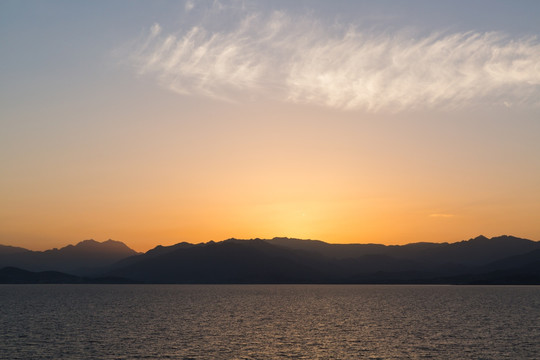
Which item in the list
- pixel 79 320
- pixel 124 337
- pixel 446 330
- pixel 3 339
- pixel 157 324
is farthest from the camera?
pixel 79 320

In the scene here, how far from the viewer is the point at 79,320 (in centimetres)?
14875

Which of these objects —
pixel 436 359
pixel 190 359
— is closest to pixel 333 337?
pixel 436 359

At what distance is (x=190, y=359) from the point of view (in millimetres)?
82750

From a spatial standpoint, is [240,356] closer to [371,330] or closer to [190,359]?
[190,359]

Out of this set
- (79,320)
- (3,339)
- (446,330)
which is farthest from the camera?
(79,320)

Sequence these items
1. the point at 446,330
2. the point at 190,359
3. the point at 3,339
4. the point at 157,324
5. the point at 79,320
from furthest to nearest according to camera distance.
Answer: the point at 79,320, the point at 157,324, the point at 446,330, the point at 3,339, the point at 190,359

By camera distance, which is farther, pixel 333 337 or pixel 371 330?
pixel 371 330

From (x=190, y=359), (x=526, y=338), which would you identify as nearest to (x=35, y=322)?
(x=190, y=359)

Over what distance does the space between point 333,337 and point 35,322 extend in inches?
3167

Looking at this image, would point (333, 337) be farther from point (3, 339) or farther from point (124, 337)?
point (3, 339)

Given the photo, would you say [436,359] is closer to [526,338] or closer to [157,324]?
[526,338]

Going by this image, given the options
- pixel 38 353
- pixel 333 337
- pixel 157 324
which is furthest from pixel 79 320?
pixel 333 337

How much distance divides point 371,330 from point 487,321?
45761 millimetres

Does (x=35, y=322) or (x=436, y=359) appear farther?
(x=35, y=322)
